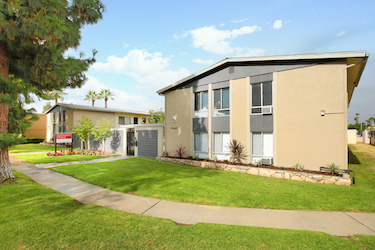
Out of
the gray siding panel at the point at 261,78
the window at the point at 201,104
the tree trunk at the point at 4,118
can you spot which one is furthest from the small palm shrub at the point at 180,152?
the tree trunk at the point at 4,118

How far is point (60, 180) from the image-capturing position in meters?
7.95

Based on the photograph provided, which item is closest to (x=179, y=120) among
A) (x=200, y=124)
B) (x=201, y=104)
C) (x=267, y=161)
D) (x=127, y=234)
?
(x=200, y=124)

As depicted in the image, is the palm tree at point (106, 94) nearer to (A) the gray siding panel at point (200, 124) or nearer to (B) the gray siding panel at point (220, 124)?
(A) the gray siding panel at point (200, 124)

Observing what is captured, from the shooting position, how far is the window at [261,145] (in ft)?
32.9

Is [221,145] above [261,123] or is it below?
below

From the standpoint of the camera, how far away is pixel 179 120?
1367 centimetres

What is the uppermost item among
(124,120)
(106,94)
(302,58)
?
(106,94)

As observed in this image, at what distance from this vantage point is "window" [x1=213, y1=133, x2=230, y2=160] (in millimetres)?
11508

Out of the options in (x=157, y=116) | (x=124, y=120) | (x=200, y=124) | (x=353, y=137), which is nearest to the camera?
(x=200, y=124)

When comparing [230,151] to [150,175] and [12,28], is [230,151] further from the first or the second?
[12,28]

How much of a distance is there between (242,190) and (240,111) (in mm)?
5229

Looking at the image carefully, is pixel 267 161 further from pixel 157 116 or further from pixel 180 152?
pixel 157 116

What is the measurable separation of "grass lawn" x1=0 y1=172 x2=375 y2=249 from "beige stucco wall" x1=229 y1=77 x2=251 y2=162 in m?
7.09

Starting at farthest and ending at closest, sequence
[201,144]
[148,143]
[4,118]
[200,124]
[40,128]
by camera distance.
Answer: [40,128] → [148,143] → [201,144] → [200,124] → [4,118]
